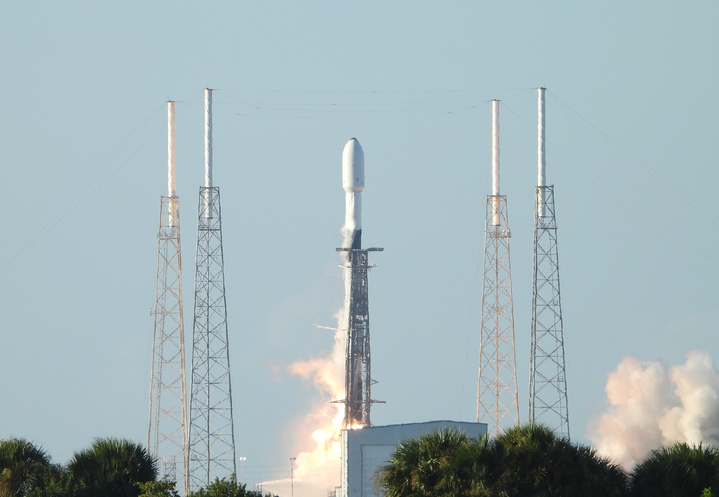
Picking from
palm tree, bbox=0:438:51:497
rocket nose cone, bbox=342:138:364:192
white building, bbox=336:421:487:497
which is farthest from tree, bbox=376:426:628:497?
rocket nose cone, bbox=342:138:364:192

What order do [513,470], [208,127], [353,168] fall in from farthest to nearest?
[353,168]
[208,127]
[513,470]

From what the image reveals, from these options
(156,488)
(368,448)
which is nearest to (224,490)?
(156,488)

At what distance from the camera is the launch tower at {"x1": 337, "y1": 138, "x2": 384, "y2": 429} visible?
85688 mm

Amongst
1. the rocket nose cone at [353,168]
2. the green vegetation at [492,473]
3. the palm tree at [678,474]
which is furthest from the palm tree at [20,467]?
the rocket nose cone at [353,168]

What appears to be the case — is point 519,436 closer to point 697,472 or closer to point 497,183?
point 697,472

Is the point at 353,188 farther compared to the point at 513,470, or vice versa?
the point at 353,188

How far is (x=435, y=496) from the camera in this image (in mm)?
50344

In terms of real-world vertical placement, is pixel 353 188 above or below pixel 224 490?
above

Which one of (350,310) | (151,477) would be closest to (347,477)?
(350,310)

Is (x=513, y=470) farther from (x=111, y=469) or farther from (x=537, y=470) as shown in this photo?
(x=111, y=469)

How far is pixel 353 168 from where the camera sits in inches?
3408

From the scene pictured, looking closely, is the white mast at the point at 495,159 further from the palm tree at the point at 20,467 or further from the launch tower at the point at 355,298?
the palm tree at the point at 20,467

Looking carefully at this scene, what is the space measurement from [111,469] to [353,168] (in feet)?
120

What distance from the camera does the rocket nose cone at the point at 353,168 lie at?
3408 inches
